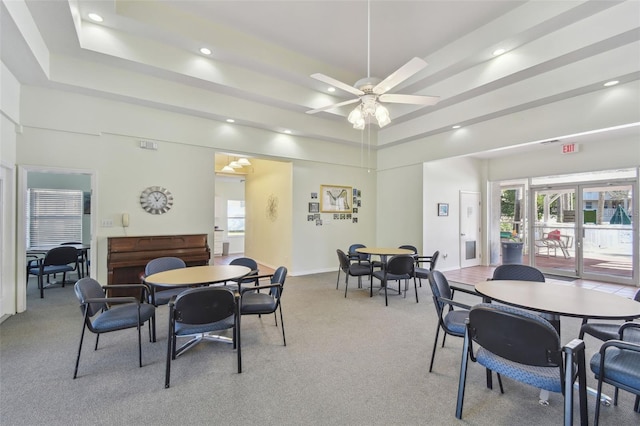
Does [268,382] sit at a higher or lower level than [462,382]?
lower

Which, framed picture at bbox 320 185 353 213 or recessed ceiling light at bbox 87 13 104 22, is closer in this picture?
recessed ceiling light at bbox 87 13 104 22

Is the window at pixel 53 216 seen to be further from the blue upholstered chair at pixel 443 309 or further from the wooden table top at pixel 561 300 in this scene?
the wooden table top at pixel 561 300

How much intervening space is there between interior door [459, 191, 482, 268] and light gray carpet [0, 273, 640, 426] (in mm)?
4112

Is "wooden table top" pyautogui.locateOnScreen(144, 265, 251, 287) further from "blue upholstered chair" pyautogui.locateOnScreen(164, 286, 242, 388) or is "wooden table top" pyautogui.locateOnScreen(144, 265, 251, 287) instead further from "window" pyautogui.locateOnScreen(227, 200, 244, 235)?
"window" pyautogui.locateOnScreen(227, 200, 244, 235)

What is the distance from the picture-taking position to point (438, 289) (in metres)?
2.66

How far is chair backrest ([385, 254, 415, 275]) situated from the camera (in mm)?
4543

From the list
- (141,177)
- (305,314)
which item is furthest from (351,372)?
(141,177)

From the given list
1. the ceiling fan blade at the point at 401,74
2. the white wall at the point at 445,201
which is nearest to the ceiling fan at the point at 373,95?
the ceiling fan blade at the point at 401,74

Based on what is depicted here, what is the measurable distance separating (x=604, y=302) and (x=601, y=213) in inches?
231

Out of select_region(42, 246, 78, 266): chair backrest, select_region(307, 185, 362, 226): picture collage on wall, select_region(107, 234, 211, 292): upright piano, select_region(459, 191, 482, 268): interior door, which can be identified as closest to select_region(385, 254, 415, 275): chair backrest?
select_region(307, 185, 362, 226): picture collage on wall

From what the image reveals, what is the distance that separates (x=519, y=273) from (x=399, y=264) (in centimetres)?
169

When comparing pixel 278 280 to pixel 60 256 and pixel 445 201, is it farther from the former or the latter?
pixel 445 201

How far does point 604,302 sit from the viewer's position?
218cm

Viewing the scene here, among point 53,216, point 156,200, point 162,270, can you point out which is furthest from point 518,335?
point 53,216
